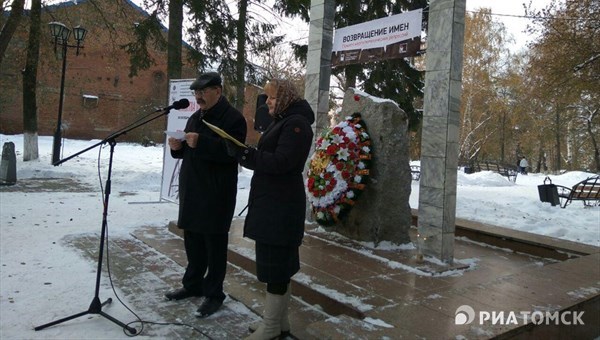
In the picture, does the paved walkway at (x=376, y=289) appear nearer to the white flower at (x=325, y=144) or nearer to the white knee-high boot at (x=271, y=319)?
the white knee-high boot at (x=271, y=319)

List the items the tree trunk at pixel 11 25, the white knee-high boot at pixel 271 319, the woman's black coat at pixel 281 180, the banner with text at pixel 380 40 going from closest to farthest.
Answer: the woman's black coat at pixel 281 180, the white knee-high boot at pixel 271 319, the banner with text at pixel 380 40, the tree trunk at pixel 11 25

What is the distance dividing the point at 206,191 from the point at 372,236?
8.94 ft

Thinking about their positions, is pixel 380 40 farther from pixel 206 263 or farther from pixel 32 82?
pixel 32 82

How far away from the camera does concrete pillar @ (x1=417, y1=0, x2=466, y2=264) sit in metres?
4.73

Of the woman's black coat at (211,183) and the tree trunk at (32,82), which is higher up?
the tree trunk at (32,82)

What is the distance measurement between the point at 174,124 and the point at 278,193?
5.82 metres

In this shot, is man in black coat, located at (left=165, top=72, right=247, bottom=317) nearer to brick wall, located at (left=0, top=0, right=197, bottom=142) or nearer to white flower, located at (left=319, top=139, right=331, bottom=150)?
white flower, located at (left=319, top=139, right=331, bottom=150)

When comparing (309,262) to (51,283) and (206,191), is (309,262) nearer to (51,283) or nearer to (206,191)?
(206,191)

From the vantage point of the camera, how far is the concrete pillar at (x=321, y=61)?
671 centimetres

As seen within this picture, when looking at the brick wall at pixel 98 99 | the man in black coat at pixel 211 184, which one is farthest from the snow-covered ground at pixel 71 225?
the brick wall at pixel 98 99

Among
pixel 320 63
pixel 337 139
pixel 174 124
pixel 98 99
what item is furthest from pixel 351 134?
pixel 98 99

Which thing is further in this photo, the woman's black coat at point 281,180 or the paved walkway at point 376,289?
the paved walkway at point 376,289

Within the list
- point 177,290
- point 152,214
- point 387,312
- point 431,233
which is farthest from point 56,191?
point 387,312

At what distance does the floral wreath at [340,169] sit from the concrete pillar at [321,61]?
0.92m
